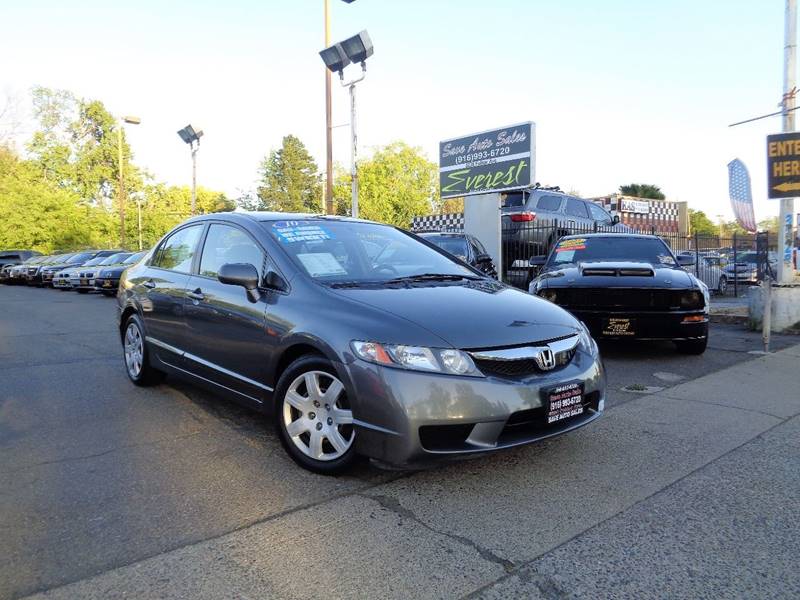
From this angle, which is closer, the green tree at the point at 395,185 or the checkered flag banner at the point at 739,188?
the checkered flag banner at the point at 739,188

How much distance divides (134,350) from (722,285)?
48.8ft

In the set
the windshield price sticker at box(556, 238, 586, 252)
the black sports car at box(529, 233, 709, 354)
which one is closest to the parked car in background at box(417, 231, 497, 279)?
the windshield price sticker at box(556, 238, 586, 252)

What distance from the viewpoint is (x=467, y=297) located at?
3.60m

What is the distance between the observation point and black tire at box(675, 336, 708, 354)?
6.74 meters

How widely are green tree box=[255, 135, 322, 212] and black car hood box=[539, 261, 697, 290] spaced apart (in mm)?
64819

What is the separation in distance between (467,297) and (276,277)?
1.20 m

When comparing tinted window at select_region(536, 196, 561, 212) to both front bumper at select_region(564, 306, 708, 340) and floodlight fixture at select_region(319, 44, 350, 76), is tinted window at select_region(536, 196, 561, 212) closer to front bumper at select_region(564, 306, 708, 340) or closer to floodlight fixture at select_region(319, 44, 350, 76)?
floodlight fixture at select_region(319, 44, 350, 76)

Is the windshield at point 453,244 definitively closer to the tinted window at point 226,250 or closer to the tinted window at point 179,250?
the tinted window at point 179,250

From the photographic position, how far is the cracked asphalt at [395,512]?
2316 millimetres

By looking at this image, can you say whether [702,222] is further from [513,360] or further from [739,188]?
[513,360]

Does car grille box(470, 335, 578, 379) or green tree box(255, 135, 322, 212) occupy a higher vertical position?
green tree box(255, 135, 322, 212)

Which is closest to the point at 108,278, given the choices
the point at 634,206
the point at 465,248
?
the point at 465,248

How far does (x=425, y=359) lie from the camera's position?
2973 millimetres

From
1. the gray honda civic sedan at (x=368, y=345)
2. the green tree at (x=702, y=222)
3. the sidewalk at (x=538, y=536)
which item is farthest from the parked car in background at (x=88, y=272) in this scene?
the green tree at (x=702, y=222)
